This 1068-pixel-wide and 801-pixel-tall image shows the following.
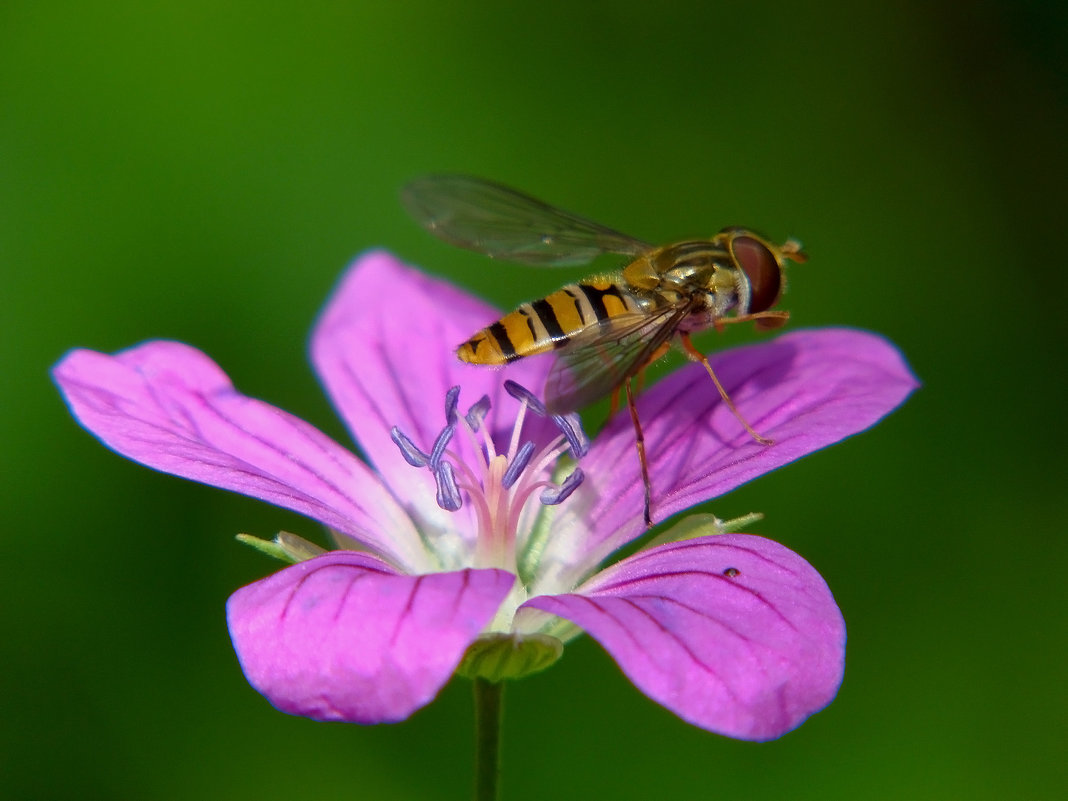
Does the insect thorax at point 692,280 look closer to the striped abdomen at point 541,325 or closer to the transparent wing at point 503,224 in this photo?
the striped abdomen at point 541,325

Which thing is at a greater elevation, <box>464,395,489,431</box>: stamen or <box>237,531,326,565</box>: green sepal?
<box>237,531,326,565</box>: green sepal

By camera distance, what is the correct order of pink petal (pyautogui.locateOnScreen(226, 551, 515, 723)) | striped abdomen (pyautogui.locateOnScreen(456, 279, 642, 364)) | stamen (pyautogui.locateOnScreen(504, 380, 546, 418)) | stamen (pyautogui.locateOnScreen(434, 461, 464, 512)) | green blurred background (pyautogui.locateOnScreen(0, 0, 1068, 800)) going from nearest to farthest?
pink petal (pyautogui.locateOnScreen(226, 551, 515, 723)) → striped abdomen (pyautogui.locateOnScreen(456, 279, 642, 364)) → stamen (pyautogui.locateOnScreen(434, 461, 464, 512)) → stamen (pyautogui.locateOnScreen(504, 380, 546, 418)) → green blurred background (pyautogui.locateOnScreen(0, 0, 1068, 800))

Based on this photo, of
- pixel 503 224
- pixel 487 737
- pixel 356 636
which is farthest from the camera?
pixel 503 224

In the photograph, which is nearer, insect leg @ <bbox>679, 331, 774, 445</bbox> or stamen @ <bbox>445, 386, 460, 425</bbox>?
insect leg @ <bbox>679, 331, 774, 445</bbox>

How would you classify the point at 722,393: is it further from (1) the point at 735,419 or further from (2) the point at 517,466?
(2) the point at 517,466

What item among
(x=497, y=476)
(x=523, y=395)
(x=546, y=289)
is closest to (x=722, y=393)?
(x=523, y=395)

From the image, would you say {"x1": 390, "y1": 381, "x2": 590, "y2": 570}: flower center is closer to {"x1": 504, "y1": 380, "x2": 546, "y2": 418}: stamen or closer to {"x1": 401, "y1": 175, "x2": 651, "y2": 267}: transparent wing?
{"x1": 504, "y1": 380, "x2": 546, "y2": 418}: stamen

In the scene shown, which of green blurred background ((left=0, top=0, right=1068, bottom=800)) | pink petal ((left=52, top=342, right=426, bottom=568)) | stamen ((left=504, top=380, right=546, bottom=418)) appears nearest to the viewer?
pink petal ((left=52, top=342, right=426, bottom=568))

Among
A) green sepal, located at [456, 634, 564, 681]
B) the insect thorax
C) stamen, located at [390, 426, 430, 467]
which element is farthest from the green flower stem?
the insect thorax
